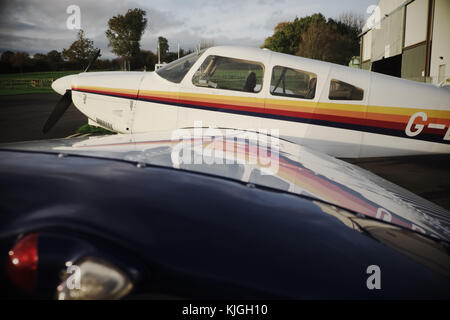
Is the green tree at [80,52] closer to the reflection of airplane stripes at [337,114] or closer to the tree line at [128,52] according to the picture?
the tree line at [128,52]

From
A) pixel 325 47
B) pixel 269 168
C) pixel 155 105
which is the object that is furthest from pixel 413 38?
pixel 325 47

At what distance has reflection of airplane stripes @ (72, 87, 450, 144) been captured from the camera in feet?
16.6

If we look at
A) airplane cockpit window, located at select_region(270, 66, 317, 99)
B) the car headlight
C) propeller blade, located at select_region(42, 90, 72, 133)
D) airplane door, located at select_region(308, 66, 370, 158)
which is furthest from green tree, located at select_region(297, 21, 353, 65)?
the car headlight

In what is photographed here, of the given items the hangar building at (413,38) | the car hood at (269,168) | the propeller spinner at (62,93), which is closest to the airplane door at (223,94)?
the car hood at (269,168)

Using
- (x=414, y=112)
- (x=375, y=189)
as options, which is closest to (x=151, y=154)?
(x=375, y=189)

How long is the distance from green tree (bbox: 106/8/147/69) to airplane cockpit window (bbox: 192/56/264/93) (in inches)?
1820

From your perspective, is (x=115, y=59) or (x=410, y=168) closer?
(x=410, y=168)

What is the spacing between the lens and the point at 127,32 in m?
51.8

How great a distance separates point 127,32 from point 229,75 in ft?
172

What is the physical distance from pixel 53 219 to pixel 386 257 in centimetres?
103

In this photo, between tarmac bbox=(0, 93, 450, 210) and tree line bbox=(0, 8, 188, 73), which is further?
tree line bbox=(0, 8, 188, 73)

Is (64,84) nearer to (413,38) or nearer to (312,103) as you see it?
(312,103)

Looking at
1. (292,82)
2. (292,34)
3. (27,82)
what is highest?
(292,34)

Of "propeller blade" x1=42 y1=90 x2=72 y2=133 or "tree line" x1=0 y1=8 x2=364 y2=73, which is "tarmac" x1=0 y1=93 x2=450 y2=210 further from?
"tree line" x1=0 y1=8 x2=364 y2=73
